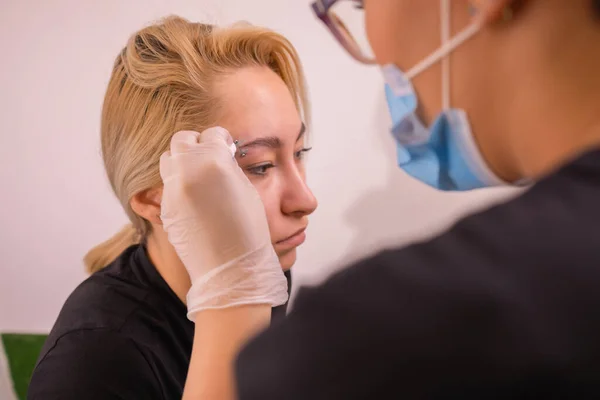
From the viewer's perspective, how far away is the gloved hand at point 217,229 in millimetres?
692

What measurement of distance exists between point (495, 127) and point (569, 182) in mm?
128

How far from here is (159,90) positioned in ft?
2.67

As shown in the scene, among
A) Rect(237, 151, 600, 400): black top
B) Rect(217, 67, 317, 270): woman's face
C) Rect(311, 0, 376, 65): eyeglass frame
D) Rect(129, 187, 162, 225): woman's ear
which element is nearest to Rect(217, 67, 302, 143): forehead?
Rect(217, 67, 317, 270): woman's face

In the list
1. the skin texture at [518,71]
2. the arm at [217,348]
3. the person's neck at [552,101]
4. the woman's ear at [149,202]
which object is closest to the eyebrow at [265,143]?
the woman's ear at [149,202]

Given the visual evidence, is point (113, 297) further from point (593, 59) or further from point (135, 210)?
point (593, 59)

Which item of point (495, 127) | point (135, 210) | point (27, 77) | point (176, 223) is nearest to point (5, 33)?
point (27, 77)

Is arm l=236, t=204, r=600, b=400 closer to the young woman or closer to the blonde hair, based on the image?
the young woman

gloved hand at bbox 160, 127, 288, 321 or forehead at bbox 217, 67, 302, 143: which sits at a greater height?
forehead at bbox 217, 67, 302, 143

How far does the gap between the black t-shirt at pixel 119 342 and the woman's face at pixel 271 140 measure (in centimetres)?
25

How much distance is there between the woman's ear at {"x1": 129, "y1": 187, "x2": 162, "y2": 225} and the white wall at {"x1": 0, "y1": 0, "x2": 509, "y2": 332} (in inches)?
19.4

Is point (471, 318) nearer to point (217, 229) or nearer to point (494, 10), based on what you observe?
point (494, 10)

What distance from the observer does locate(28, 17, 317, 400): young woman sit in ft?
2.48

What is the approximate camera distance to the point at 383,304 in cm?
27

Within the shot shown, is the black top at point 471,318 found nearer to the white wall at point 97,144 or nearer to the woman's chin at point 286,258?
the woman's chin at point 286,258
